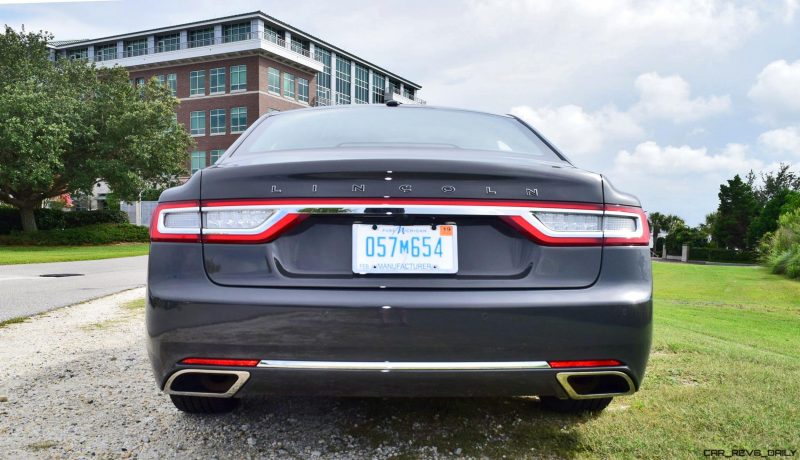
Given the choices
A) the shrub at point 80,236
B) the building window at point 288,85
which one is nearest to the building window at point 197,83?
the building window at point 288,85

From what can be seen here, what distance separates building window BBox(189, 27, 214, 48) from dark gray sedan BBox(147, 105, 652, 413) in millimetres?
57605

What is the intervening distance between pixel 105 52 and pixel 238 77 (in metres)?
17.6

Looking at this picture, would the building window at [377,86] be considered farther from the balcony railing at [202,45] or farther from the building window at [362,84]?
the balcony railing at [202,45]

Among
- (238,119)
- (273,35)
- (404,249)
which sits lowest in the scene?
(404,249)

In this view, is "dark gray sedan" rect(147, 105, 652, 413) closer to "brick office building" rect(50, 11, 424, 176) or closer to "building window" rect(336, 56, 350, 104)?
"brick office building" rect(50, 11, 424, 176)

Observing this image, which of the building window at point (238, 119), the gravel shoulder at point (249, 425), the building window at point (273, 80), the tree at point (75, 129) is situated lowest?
the gravel shoulder at point (249, 425)

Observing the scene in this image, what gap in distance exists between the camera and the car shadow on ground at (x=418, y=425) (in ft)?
8.93

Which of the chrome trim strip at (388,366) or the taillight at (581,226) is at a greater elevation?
the taillight at (581,226)

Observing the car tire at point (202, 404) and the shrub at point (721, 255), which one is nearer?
the car tire at point (202, 404)

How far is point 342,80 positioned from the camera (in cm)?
6912

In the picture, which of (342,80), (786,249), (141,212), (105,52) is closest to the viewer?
(786,249)

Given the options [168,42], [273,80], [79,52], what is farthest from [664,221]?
[79,52]

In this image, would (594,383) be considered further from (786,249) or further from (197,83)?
(197,83)

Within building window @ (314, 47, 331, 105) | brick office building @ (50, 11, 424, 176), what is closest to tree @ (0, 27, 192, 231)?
brick office building @ (50, 11, 424, 176)
